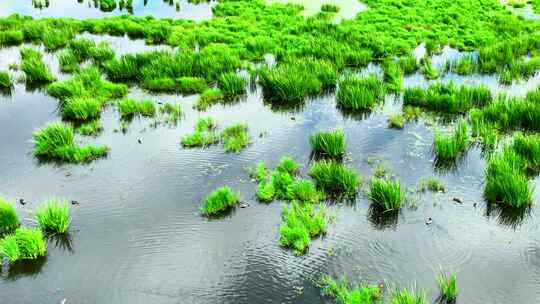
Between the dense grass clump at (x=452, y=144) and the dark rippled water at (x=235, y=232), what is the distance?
246 mm

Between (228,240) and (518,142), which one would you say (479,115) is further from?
(228,240)

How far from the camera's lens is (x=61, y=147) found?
36.7ft

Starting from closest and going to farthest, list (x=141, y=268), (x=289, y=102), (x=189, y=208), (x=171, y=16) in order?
(x=141, y=268) → (x=189, y=208) → (x=289, y=102) → (x=171, y=16)

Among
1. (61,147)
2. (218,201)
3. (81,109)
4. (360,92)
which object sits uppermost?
(360,92)

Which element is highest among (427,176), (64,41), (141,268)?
(64,41)

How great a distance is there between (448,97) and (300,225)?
6116 millimetres

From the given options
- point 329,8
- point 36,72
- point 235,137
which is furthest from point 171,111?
point 329,8

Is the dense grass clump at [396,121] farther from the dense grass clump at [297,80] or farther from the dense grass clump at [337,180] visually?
the dense grass clump at [337,180]

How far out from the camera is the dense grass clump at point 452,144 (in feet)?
35.3

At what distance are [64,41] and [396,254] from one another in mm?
14128

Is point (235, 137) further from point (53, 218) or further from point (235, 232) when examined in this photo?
point (53, 218)

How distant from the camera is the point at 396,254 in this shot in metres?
8.27

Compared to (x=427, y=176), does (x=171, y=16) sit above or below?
above

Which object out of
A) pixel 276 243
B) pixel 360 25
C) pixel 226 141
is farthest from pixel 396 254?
pixel 360 25
